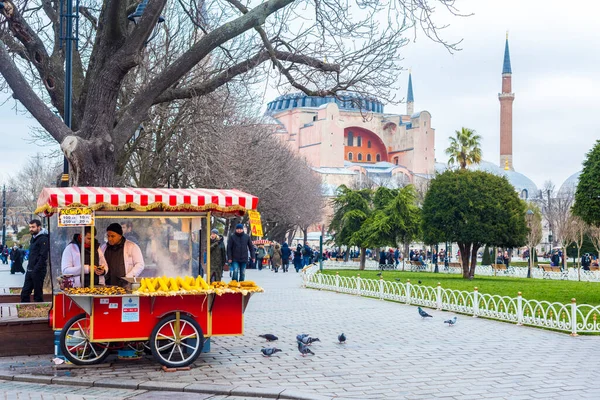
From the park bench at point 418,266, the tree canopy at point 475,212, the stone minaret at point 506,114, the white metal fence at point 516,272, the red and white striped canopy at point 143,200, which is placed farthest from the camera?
the stone minaret at point 506,114

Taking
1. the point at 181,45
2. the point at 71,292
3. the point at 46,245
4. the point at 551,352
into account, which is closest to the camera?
the point at 71,292

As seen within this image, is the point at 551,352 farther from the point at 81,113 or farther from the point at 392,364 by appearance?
the point at 81,113

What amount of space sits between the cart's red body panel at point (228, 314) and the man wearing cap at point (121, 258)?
1.07m

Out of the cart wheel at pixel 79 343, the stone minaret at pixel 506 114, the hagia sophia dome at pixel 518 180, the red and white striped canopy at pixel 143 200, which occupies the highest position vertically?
the stone minaret at pixel 506 114

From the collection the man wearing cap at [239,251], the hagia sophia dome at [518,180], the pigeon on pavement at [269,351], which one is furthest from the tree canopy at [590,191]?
the hagia sophia dome at [518,180]

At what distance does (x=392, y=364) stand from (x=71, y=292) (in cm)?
380

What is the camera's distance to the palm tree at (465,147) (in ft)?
162

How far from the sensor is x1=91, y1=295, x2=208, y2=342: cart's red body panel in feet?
28.0

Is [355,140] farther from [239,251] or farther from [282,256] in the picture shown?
[239,251]

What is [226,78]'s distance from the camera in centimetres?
1259

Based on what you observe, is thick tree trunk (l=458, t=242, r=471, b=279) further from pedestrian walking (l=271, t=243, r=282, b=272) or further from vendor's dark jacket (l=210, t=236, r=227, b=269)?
vendor's dark jacket (l=210, t=236, r=227, b=269)

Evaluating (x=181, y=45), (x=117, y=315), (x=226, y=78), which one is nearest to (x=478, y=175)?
(x=181, y=45)

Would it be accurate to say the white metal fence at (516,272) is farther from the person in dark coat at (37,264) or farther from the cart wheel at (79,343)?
the cart wheel at (79,343)

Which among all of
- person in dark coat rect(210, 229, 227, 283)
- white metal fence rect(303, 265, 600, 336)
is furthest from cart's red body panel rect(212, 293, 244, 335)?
person in dark coat rect(210, 229, 227, 283)
